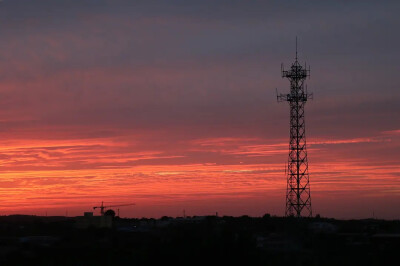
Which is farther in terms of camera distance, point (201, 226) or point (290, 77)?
point (290, 77)

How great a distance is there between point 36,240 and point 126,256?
63.0ft

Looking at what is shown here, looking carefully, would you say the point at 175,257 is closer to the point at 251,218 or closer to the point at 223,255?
the point at 223,255

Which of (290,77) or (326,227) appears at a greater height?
(290,77)

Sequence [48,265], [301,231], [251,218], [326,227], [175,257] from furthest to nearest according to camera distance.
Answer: [251,218] < [326,227] < [301,231] < [48,265] < [175,257]

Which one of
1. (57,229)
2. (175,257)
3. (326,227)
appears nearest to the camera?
(175,257)

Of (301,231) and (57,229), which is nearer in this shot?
(301,231)

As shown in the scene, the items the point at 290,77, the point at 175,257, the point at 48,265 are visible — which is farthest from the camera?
the point at 290,77

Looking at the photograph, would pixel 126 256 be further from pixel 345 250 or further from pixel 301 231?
pixel 301 231

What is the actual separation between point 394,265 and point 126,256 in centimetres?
1820

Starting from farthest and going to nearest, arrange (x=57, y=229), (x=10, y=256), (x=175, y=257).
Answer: (x=57, y=229) → (x=10, y=256) → (x=175, y=257)

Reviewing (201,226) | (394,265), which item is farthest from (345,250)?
(201,226)

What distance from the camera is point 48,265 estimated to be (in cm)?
4678

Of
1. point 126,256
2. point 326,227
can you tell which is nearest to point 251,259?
point 126,256

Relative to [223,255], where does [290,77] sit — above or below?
above
